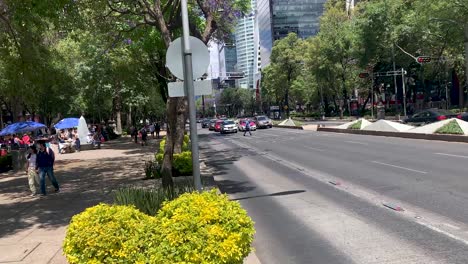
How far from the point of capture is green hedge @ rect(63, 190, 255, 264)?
4.10 metres

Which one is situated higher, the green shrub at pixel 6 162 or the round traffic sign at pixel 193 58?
the round traffic sign at pixel 193 58

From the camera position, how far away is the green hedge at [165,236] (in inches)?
161

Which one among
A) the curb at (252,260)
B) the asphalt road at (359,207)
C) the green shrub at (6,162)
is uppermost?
the green shrub at (6,162)

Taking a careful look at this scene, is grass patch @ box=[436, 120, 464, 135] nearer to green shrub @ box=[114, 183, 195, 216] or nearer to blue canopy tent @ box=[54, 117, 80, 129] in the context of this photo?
green shrub @ box=[114, 183, 195, 216]

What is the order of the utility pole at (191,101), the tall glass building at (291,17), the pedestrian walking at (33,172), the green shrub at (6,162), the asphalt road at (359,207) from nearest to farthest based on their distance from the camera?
the utility pole at (191,101)
the asphalt road at (359,207)
the pedestrian walking at (33,172)
the green shrub at (6,162)
the tall glass building at (291,17)

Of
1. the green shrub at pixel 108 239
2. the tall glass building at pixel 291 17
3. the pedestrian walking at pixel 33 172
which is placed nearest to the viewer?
the green shrub at pixel 108 239

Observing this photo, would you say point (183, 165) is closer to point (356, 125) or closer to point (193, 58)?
point (193, 58)

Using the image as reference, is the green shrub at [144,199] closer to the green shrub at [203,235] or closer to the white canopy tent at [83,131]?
the green shrub at [203,235]

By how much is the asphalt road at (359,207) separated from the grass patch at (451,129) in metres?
5.11

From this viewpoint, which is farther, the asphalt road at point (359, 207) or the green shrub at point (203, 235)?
the asphalt road at point (359, 207)

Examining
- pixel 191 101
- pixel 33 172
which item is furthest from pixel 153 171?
pixel 191 101

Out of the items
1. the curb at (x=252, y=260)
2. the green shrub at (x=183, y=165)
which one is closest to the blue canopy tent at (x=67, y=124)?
the green shrub at (x=183, y=165)

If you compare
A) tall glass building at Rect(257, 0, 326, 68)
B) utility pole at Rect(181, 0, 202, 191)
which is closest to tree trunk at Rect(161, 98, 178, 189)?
utility pole at Rect(181, 0, 202, 191)

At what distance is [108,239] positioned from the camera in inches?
167
